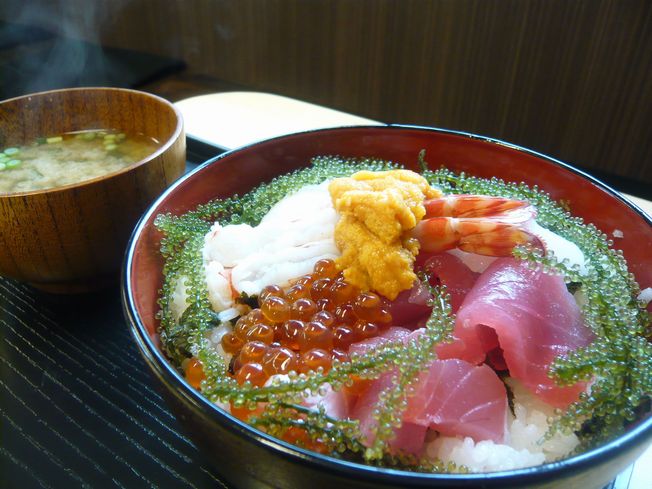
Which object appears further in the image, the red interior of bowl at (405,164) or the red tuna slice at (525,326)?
the red interior of bowl at (405,164)

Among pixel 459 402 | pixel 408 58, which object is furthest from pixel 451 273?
pixel 408 58

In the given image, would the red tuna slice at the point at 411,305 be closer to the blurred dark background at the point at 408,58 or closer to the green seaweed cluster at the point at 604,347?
the green seaweed cluster at the point at 604,347

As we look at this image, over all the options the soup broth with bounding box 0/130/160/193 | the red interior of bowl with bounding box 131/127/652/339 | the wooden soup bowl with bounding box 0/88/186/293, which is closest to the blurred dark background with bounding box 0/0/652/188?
the red interior of bowl with bounding box 131/127/652/339

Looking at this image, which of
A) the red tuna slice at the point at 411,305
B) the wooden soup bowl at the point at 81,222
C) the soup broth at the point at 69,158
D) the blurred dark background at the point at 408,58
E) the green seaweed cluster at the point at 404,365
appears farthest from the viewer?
the blurred dark background at the point at 408,58

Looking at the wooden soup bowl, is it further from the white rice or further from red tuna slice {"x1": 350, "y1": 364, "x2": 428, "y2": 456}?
the white rice

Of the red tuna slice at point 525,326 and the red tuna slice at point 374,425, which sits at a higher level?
the red tuna slice at point 525,326

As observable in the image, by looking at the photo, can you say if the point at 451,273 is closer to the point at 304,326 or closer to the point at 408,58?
the point at 304,326

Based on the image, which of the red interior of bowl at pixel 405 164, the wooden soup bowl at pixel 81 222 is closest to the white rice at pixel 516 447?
the red interior of bowl at pixel 405 164
